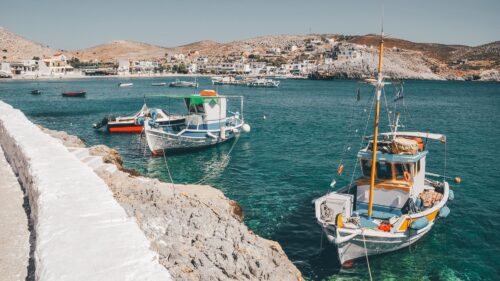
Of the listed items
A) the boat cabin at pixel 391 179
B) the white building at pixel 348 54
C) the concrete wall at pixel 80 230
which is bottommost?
the boat cabin at pixel 391 179

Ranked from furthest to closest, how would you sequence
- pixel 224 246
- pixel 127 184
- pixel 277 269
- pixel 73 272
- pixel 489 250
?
pixel 489 250, pixel 127 184, pixel 277 269, pixel 224 246, pixel 73 272

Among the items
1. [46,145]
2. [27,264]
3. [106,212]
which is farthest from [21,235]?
[46,145]

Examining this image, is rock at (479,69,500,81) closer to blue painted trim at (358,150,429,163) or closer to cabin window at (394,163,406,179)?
blue painted trim at (358,150,429,163)

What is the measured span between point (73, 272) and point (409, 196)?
1331 cm

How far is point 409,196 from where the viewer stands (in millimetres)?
14805

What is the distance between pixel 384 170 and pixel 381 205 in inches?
55.4

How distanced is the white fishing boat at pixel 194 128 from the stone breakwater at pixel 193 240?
19.0 meters

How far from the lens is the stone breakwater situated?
6.20 m

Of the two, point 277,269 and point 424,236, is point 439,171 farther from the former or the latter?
point 277,269

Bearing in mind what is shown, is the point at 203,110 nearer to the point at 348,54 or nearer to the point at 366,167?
the point at 366,167

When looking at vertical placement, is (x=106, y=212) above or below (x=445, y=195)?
above

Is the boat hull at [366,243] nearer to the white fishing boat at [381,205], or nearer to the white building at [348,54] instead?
the white fishing boat at [381,205]

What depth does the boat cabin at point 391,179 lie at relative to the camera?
14820mm

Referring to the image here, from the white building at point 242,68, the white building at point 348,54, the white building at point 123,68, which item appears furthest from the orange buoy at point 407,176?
the white building at point 123,68
